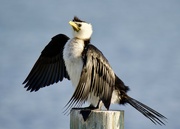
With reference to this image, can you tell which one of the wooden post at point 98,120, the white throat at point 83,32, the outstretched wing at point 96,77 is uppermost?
the white throat at point 83,32

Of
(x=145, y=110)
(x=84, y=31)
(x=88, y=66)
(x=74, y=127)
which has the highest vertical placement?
(x=84, y=31)

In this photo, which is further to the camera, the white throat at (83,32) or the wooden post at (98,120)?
the white throat at (83,32)

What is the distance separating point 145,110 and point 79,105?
3.65 feet

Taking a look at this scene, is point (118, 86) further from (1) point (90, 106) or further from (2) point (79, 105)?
(2) point (79, 105)

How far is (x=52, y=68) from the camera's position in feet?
25.5

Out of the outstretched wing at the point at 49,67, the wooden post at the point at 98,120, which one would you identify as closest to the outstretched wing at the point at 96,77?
the wooden post at the point at 98,120

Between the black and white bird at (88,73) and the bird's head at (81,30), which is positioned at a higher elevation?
the bird's head at (81,30)

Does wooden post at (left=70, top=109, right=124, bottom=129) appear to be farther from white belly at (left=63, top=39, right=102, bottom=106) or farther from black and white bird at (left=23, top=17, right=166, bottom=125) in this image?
white belly at (left=63, top=39, right=102, bottom=106)

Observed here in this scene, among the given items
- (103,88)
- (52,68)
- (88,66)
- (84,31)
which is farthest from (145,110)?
(52,68)

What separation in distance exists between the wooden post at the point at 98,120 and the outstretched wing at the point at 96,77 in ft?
1.76

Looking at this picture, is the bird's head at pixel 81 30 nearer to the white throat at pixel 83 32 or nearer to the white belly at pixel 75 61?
the white throat at pixel 83 32

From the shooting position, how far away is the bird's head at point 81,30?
6.86m

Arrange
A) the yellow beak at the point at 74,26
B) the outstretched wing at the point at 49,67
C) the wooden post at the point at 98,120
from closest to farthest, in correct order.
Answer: the wooden post at the point at 98,120
the yellow beak at the point at 74,26
the outstretched wing at the point at 49,67

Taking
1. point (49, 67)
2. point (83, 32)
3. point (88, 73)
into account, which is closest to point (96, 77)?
point (88, 73)
